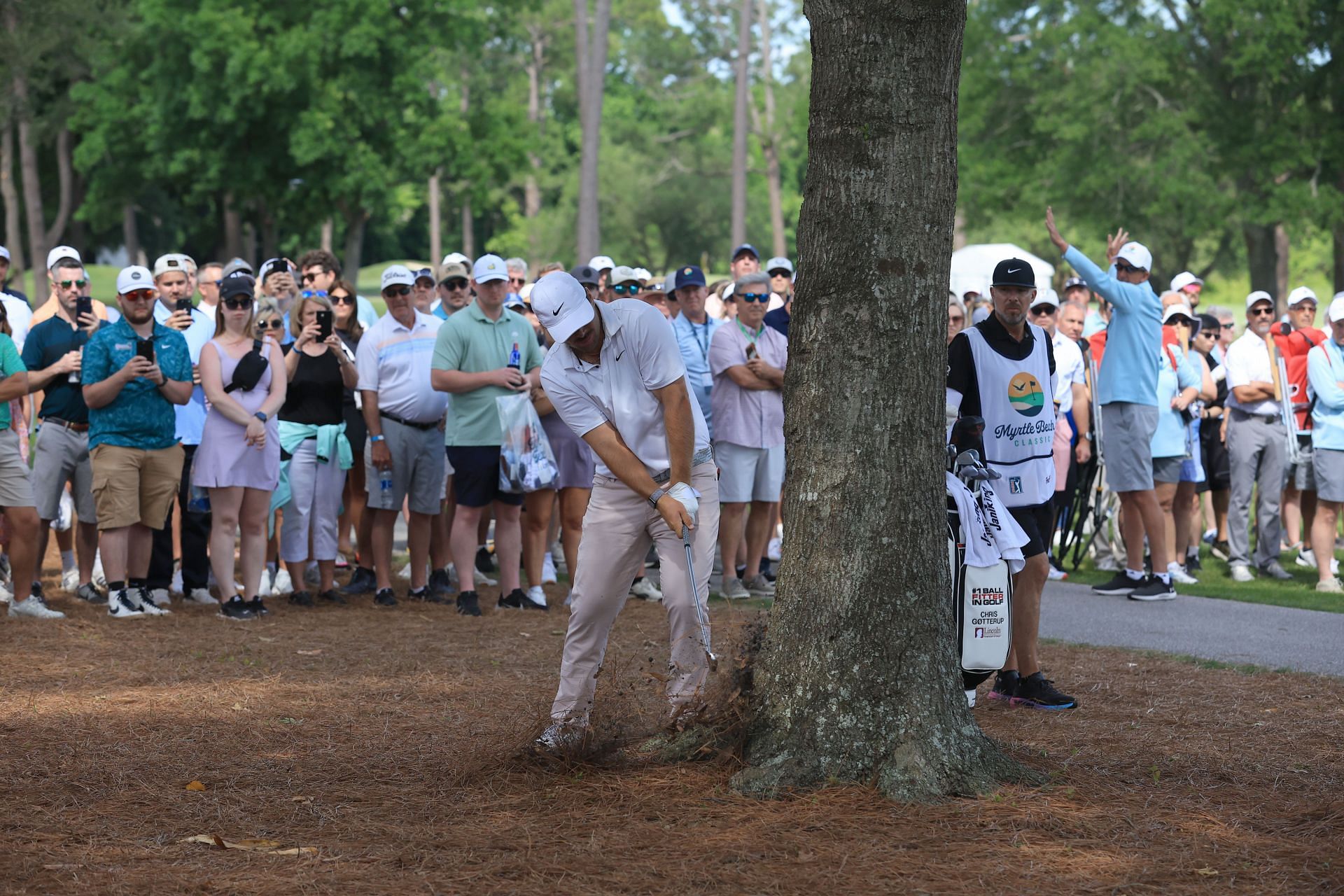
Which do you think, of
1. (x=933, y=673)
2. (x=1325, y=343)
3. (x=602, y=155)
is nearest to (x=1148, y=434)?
(x=1325, y=343)

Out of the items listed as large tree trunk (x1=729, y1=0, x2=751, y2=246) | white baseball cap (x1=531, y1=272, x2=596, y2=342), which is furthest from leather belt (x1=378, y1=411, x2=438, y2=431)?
large tree trunk (x1=729, y1=0, x2=751, y2=246)

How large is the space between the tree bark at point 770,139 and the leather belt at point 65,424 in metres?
38.1

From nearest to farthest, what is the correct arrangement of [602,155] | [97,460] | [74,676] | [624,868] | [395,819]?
[624,868] → [395,819] → [74,676] → [97,460] → [602,155]

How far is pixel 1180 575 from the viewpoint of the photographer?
1253cm

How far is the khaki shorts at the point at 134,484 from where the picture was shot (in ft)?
32.2

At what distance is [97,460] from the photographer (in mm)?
9852

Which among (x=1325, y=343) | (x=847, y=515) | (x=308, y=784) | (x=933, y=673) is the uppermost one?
(x=1325, y=343)

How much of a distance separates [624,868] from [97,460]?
6477 mm

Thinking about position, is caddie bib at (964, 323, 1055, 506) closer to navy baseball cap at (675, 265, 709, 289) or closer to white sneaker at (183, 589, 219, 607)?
navy baseball cap at (675, 265, 709, 289)

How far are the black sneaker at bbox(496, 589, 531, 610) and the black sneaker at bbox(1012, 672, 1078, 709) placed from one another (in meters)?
4.26

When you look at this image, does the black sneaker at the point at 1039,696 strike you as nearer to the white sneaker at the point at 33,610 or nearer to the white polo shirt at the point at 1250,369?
the white sneaker at the point at 33,610

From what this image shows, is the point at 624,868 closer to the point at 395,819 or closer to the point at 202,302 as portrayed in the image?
the point at 395,819

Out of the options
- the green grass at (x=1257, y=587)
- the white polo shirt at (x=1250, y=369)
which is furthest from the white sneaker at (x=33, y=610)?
the white polo shirt at (x=1250, y=369)

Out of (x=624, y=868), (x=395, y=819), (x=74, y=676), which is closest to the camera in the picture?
(x=624, y=868)
